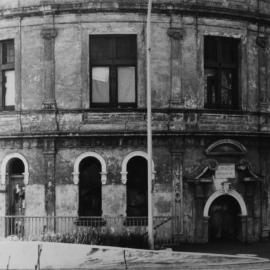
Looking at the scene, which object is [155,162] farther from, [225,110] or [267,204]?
[267,204]

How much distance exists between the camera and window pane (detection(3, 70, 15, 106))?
24812 mm

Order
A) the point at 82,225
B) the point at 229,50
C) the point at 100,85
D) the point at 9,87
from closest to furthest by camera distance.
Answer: the point at 82,225 < the point at 100,85 < the point at 9,87 < the point at 229,50

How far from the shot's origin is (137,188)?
23.9m

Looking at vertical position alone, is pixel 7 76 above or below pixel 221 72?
below

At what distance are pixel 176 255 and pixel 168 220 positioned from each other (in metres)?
4.46

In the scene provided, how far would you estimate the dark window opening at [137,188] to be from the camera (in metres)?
23.8

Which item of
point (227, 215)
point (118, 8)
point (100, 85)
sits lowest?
point (227, 215)

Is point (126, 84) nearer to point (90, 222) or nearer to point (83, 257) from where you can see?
point (90, 222)

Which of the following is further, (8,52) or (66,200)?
(8,52)

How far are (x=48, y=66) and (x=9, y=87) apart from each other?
2.03m

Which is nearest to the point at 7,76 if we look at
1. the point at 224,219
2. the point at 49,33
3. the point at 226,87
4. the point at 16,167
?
the point at 49,33

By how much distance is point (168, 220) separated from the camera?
2344 centimetres

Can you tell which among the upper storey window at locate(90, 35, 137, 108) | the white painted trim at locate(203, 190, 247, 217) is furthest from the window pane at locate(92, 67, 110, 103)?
the white painted trim at locate(203, 190, 247, 217)

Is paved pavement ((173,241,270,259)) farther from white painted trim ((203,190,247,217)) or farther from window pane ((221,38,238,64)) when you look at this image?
window pane ((221,38,238,64))
